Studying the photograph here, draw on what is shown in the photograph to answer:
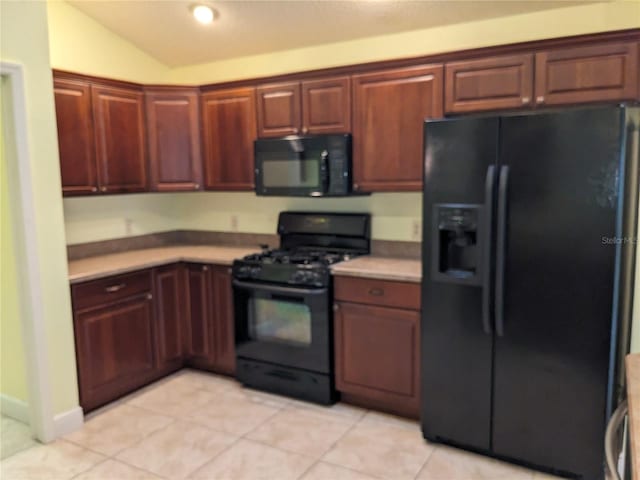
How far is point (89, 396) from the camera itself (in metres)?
3.16

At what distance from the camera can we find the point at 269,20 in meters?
3.34

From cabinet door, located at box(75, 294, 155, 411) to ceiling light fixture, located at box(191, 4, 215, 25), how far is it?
1.89 meters

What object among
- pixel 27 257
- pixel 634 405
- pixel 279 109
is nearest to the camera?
pixel 634 405

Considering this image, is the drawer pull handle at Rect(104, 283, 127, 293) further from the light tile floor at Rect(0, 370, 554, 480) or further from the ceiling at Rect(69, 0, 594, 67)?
the ceiling at Rect(69, 0, 594, 67)

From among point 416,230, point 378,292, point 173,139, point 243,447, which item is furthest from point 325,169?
point 243,447

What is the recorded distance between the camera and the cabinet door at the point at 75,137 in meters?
3.18

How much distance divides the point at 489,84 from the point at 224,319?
2302mm

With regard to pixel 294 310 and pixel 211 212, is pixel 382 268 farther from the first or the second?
pixel 211 212

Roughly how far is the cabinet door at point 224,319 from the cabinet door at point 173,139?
77cm

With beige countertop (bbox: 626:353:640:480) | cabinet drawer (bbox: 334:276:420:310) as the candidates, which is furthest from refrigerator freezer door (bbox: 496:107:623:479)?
beige countertop (bbox: 626:353:640:480)

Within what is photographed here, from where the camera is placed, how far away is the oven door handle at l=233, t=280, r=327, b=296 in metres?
3.17

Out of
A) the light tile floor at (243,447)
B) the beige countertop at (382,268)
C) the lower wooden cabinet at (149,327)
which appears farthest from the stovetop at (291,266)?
the light tile floor at (243,447)

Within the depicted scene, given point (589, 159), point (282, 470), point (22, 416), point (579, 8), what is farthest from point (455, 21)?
point (22, 416)

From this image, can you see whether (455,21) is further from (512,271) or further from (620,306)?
(620,306)
